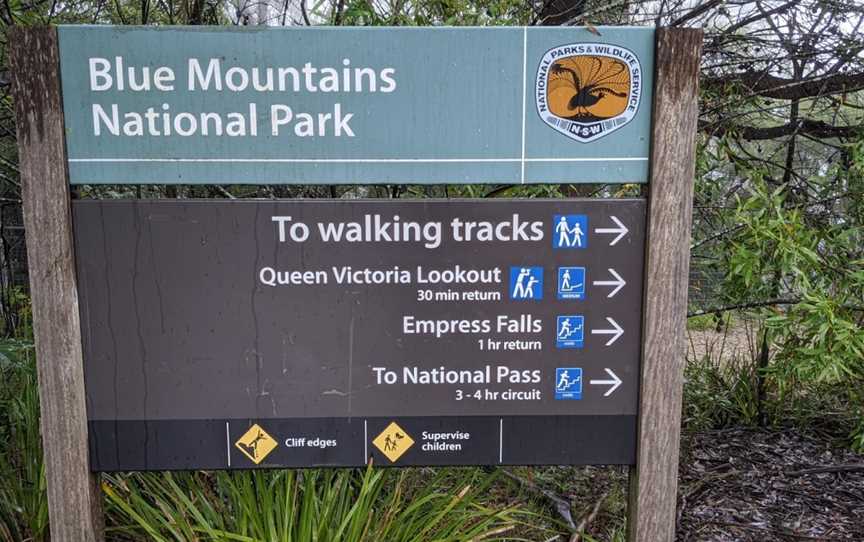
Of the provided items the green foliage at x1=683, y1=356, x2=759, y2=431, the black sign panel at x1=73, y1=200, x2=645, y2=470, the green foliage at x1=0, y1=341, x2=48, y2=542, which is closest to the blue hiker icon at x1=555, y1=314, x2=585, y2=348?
the black sign panel at x1=73, y1=200, x2=645, y2=470

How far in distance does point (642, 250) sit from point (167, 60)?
5.22 ft

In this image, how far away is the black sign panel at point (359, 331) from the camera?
203 cm

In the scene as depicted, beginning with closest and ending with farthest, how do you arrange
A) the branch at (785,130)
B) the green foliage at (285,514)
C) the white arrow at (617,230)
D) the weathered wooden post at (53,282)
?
the weathered wooden post at (53,282) < the white arrow at (617,230) < the green foliage at (285,514) < the branch at (785,130)

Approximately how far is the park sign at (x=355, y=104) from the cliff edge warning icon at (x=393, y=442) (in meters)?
0.82

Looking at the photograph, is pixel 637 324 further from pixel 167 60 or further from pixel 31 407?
pixel 31 407

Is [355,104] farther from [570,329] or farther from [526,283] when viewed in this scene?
[570,329]

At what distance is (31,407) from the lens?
9.91 feet

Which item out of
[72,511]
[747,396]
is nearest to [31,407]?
[72,511]

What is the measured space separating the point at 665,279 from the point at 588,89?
2.14 ft

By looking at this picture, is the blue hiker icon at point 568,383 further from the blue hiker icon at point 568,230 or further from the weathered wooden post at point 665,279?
the blue hiker icon at point 568,230

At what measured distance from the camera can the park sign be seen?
77.1 inches

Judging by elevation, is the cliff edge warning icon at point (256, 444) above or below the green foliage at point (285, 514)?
above

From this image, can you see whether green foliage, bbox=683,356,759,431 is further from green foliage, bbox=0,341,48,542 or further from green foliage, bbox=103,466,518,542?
green foliage, bbox=0,341,48,542

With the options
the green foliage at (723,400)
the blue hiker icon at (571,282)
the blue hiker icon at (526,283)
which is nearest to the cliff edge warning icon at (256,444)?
the blue hiker icon at (526,283)
